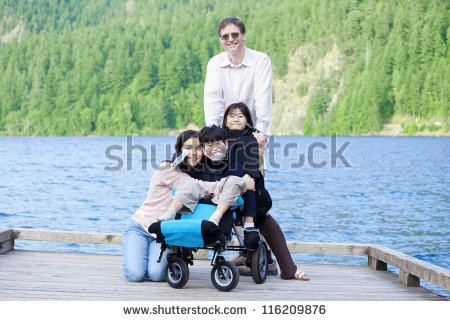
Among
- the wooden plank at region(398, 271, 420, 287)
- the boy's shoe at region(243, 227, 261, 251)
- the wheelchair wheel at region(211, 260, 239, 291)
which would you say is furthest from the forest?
the wheelchair wheel at region(211, 260, 239, 291)

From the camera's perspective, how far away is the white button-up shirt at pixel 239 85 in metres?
5.96

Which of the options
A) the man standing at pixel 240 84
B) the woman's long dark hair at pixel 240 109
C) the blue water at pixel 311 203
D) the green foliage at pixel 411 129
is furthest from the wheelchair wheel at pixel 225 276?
the green foliage at pixel 411 129

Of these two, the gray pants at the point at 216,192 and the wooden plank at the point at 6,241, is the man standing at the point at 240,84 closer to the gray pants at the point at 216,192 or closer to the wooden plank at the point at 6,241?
the gray pants at the point at 216,192

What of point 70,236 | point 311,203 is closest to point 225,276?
point 70,236

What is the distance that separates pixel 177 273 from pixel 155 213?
0.75 meters

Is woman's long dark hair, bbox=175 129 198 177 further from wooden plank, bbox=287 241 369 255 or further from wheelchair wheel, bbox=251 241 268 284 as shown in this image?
wooden plank, bbox=287 241 369 255

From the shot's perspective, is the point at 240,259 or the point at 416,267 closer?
the point at 416,267

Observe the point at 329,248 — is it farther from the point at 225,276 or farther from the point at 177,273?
the point at 177,273

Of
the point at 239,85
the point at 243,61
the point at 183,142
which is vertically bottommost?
the point at 183,142

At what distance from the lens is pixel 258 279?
5391 millimetres

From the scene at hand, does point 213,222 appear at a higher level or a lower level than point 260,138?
lower

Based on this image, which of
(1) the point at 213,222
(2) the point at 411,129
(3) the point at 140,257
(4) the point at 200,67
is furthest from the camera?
(4) the point at 200,67

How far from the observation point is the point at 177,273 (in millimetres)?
5105

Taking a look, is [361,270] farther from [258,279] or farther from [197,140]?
[197,140]
